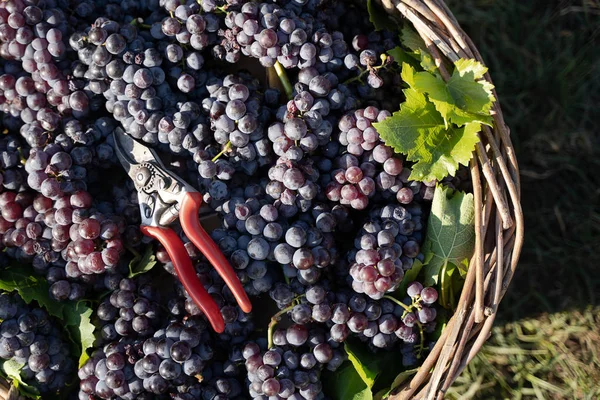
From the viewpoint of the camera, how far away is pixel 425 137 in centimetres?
157

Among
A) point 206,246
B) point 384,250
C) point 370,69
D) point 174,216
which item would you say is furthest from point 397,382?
point 370,69

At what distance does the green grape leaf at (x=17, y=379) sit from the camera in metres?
1.60

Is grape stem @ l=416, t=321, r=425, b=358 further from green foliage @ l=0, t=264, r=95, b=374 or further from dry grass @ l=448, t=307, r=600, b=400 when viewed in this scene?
green foliage @ l=0, t=264, r=95, b=374

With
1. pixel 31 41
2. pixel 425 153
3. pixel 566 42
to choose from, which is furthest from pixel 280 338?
pixel 566 42

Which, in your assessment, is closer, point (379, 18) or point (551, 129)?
point (379, 18)

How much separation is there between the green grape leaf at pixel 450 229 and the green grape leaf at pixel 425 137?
0.25 feet

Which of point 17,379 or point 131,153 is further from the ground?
point 131,153

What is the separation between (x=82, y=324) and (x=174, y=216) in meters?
0.40

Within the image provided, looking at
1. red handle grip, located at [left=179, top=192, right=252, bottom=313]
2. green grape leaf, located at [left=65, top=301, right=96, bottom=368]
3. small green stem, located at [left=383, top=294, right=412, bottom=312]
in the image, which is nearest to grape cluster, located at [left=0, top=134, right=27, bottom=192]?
green grape leaf, located at [left=65, top=301, right=96, bottom=368]

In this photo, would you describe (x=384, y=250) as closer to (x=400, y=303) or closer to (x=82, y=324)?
(x=400, y=303)

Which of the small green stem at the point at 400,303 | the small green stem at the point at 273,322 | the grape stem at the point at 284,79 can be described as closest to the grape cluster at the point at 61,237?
the small green stem at the point at 273,322

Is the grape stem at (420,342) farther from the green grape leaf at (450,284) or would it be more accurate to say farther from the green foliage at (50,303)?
the green foliage at (50,303)

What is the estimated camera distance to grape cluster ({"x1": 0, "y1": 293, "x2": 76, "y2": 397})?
157cm

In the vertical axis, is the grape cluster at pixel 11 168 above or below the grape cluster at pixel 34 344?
above
